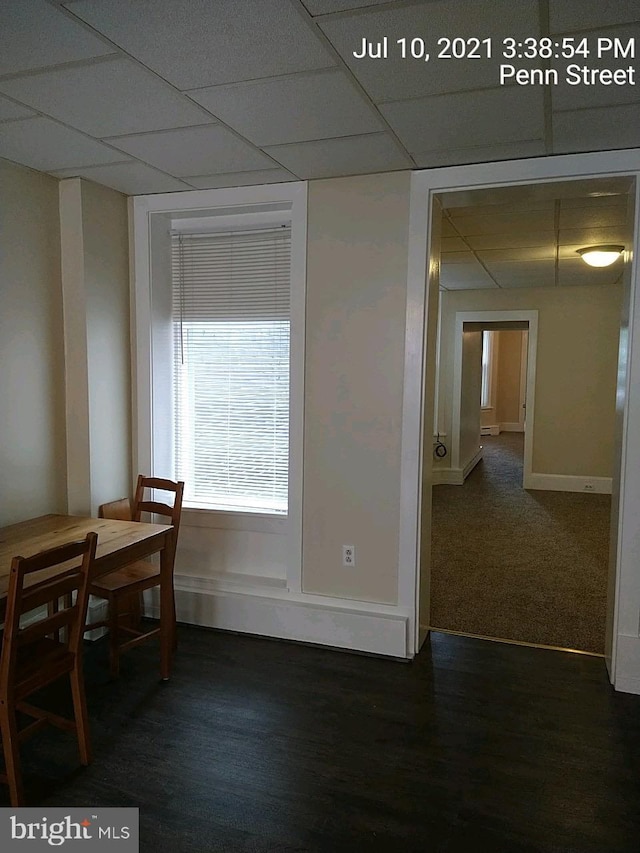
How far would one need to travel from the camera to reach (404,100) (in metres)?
2.13

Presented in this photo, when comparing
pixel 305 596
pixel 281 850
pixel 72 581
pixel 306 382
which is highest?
pixel 306 382

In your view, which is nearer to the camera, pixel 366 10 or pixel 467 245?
Result: pixel 366 10

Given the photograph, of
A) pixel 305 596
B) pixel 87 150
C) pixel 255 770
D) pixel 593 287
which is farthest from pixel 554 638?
pixel 593 287

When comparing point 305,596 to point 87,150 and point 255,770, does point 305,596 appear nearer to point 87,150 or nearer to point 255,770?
point 255,770

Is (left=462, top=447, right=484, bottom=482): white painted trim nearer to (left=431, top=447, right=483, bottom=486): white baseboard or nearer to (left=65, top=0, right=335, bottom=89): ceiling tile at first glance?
(left=431, top=447, right=483, bottom=486): white baseboard

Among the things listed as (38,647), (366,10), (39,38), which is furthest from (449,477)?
(39,38)

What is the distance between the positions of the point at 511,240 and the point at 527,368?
3.21 m

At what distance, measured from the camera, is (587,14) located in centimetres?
162

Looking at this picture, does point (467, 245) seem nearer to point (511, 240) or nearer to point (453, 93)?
point (511, 240)

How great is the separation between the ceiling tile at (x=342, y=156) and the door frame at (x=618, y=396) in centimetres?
23

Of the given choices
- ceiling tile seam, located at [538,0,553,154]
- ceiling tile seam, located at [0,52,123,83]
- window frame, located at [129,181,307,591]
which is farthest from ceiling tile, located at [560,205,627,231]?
ceiling tile seam, located at [0,52,123,83]

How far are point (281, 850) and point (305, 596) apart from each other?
4.81 ft

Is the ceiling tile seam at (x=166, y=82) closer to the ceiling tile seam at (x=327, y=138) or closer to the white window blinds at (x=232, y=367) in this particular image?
the ceiling tile seam at (x=327, y=138)

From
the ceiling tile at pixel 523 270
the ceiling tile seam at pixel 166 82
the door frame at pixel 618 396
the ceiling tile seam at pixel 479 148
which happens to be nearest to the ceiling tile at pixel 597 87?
the ceiling tile seam at pixel 479 148
